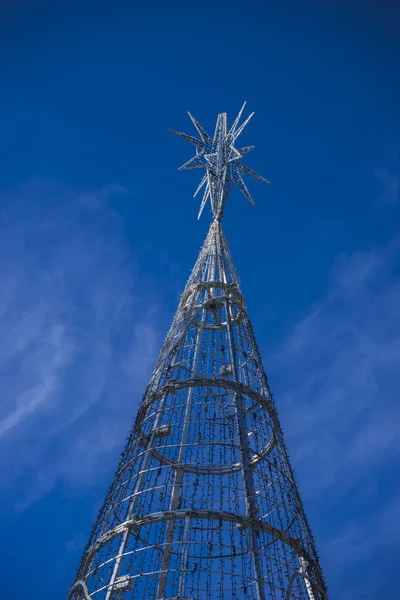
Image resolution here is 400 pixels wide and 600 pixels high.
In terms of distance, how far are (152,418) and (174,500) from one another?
3.66 meters

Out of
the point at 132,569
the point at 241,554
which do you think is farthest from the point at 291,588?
the point at 132,569

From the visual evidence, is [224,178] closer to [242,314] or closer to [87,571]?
[242,314]

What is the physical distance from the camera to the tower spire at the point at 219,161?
43000 mm

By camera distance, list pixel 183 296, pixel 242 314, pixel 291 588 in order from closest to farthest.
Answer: pixel 291 588 < pixel 242 314 < pixel 183 296

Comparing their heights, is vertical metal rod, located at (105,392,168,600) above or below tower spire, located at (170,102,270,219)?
below

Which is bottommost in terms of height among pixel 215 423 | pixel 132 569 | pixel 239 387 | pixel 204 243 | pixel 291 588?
pixel 291 588

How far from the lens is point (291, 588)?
17.8 meters

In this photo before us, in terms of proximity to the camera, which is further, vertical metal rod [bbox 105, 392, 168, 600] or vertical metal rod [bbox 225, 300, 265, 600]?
vertical metal rod [bbox 105, 392, 168, 600]

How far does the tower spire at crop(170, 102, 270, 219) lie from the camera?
43000 mm

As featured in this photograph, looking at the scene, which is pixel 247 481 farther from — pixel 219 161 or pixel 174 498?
pixel 219 161

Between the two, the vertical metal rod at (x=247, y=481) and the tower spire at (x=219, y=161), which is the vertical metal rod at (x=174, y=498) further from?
the tower spire at (x=219, y=161)

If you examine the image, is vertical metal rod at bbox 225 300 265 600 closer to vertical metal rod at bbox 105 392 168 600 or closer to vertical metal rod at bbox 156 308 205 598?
vertical metal rod at bbox 156 308 205 598

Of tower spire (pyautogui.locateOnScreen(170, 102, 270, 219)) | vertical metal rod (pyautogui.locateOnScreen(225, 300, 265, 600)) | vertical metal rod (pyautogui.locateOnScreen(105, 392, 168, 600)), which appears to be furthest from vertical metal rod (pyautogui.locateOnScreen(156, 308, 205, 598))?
tower spire (pyautogui.locateOnScreen(170, 102, 270, 219))

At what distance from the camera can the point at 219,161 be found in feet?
147
